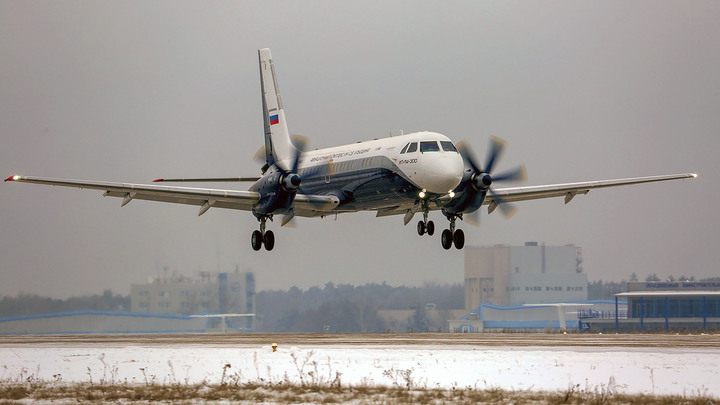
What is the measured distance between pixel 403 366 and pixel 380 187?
52.7 feet

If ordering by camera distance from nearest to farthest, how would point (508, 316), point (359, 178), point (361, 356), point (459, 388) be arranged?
point (459, 388)
point (361, 356)
point (359, 178)
point (508, 316)

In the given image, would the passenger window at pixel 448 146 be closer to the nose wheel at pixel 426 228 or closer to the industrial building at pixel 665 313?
the nose wheel at pixel 426 228

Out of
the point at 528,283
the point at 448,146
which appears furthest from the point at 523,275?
the point at 448,146

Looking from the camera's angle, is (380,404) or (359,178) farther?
(359,178)

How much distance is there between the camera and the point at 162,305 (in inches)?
2744

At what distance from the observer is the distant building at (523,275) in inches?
4921

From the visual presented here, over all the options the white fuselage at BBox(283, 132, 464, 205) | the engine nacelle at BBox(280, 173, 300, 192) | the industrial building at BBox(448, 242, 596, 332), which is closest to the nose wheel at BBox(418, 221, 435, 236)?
the white fuselage at BBox(283, 132, 464, 205)

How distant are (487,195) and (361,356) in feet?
60.0

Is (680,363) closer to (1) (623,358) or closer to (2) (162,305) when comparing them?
(1) (623,358)

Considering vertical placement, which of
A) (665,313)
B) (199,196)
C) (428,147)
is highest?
(428,147)

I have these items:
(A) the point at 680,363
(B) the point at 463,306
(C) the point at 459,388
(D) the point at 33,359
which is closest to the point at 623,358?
(A) the point at 680,363

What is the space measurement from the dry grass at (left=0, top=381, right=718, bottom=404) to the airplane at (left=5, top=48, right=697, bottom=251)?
1693cm

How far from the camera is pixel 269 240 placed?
47.5 meters

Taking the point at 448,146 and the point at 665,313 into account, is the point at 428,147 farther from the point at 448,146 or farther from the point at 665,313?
the point at 665,313
